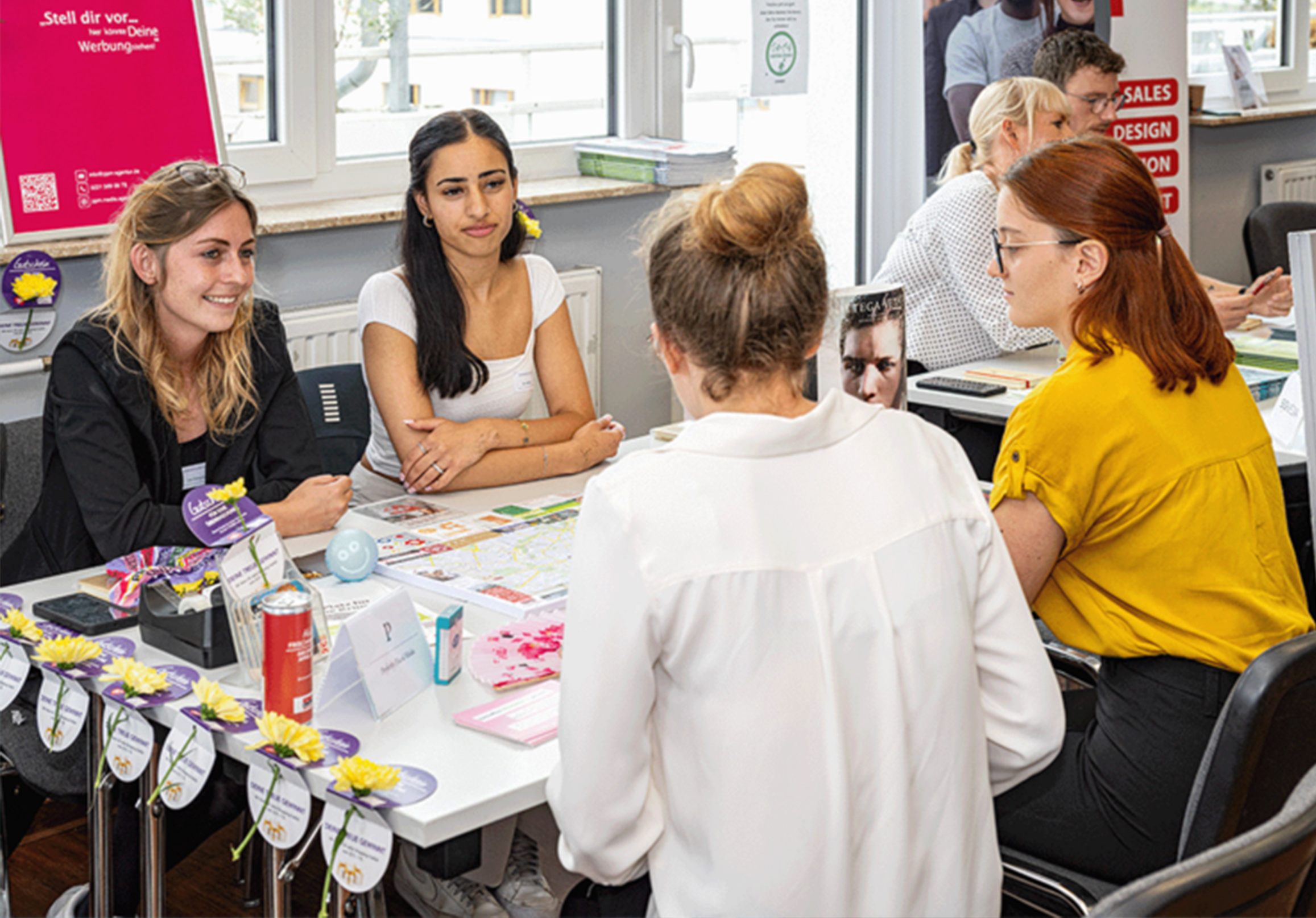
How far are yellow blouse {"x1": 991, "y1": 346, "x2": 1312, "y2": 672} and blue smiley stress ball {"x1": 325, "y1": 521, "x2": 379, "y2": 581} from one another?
2.98 feet

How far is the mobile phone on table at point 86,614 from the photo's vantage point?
1.87 meters

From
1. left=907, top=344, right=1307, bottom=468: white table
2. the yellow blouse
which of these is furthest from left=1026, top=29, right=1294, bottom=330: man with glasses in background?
the yellow blouse

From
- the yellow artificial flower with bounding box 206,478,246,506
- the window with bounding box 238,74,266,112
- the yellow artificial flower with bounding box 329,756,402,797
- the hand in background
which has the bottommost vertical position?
the yellow artificial flower with bounding box 329,756,402,797

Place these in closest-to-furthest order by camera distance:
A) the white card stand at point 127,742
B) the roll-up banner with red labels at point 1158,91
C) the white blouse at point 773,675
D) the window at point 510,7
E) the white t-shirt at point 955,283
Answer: the white blouse at point 773,675, the white card stand at point 127,742, the white t-shirt at point 955,283, the window at point 510,7, the roll-up banner with red labels at point 1158,91

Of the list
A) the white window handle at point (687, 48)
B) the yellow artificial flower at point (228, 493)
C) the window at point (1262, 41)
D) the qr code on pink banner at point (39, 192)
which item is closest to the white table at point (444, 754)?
the yellow artificial flower at point (228, 493)

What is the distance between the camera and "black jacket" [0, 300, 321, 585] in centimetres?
217

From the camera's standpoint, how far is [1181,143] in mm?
4961

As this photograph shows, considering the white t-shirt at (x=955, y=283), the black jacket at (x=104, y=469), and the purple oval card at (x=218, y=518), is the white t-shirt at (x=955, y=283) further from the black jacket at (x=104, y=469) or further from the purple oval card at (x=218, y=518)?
the purple oval card at (x=218, y=518)

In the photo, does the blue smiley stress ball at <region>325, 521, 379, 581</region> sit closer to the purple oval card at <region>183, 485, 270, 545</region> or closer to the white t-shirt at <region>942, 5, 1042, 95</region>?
the purple oval card at <region>183, 485, 270, 545</region>

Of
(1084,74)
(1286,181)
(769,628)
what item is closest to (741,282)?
(769,628)

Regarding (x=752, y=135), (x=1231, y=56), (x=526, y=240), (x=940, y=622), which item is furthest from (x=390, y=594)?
(x=1231, y=56)

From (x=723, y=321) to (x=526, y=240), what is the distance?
6.09ft

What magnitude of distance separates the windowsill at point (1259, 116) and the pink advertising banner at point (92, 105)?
396cm

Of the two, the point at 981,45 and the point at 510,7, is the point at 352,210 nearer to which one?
the point at 510,7
